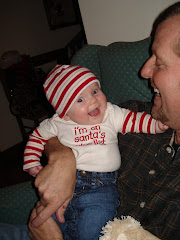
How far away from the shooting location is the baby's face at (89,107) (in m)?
1.17

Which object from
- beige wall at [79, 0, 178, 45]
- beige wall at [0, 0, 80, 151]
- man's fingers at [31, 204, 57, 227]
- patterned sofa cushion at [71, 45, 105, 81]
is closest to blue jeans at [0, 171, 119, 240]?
man's fingers at [31, 204, 57, 227]

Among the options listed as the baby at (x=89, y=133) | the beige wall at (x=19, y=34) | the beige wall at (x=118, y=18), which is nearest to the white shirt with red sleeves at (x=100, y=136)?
the baby at (x=89, y=133)

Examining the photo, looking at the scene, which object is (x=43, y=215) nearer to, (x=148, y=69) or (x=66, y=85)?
(x=66, y=85)

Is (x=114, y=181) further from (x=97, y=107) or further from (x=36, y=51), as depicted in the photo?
(x=36, y=51)

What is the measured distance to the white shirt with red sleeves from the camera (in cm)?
115

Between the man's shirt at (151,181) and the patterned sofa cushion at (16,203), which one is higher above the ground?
the man's shirt at (151,181)

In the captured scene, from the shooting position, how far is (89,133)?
3.90 ft

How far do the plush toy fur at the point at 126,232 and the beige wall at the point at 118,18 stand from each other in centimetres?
132

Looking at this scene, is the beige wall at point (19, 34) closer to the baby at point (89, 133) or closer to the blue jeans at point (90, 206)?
the baby at point (89, 133)

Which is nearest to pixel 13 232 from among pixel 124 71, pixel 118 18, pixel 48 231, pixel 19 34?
pixel 48 231

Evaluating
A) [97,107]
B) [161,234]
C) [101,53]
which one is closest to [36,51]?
[101,53]

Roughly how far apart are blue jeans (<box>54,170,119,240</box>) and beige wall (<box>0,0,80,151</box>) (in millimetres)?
3327

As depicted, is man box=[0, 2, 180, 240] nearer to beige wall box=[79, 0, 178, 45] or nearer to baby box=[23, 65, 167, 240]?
baby box=[23, 65, 167, 240]

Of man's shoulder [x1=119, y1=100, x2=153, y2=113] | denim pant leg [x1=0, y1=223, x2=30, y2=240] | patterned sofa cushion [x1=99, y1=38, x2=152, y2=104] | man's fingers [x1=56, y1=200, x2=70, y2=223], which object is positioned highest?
patterned sofa cushion [x1=99, y1=38, x2=152, y2=104]
